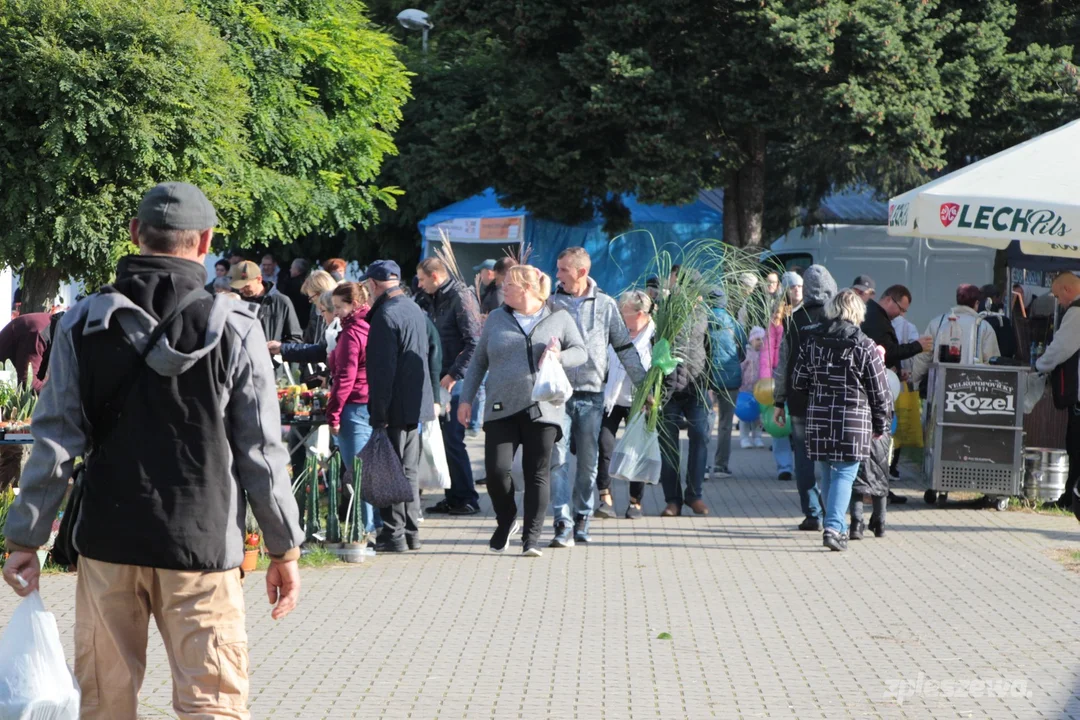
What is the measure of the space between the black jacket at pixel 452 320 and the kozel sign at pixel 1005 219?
363 cm

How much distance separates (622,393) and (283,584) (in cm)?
729

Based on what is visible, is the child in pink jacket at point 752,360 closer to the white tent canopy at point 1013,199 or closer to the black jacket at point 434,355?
the white tent canopy at point 1013,199

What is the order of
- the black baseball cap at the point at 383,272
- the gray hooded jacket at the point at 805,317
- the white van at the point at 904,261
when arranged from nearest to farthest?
the black baseball cap at the point at 383,272
the gray hooded jacket at the point at 805,317
the white van at the point at 904,261

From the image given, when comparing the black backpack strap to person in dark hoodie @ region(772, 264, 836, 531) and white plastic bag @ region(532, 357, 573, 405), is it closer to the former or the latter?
white plastic bag @ region(532, 357, 573, 405)

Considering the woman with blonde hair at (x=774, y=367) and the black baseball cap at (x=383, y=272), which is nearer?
the black baseball cap at (x=383, y=272)

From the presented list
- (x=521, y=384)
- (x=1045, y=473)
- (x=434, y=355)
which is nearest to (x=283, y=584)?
(x=521, y=384)

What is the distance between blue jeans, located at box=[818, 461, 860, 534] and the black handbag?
6.28m

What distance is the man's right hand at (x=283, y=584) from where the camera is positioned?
3.81m

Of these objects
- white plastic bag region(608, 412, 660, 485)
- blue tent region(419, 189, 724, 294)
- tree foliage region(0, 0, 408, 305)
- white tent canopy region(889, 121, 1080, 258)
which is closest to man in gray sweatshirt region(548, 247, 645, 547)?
white plastic bag region(608, 412, 660, 485)

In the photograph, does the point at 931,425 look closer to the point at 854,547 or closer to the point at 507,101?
the point at 854,547

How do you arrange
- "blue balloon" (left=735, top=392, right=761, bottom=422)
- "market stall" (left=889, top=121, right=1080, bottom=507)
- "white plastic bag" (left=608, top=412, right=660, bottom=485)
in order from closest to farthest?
1. "market stall" (left=889, top=121, right=1080, bottom=507)
2. "white plastic bag" (left=608, top=412, right=660, bottom=485)
3. "blue balloon" (left=735, top=392, right=761, bottom=422)

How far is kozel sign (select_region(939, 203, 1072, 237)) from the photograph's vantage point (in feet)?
31.7

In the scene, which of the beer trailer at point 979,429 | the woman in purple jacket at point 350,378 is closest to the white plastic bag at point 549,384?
the woman in purple jacket at point 350,378

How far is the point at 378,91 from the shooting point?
2444cm
